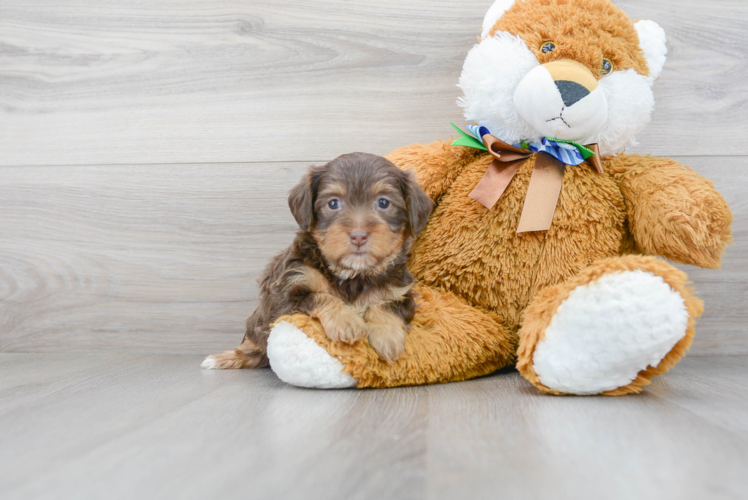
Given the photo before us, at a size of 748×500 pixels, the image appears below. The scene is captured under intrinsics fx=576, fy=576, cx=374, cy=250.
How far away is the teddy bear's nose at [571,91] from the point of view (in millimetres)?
1556

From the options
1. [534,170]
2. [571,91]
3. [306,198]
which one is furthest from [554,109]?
[306,198]

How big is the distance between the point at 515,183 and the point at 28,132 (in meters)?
1.90

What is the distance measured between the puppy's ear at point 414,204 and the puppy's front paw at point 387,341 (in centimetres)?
27

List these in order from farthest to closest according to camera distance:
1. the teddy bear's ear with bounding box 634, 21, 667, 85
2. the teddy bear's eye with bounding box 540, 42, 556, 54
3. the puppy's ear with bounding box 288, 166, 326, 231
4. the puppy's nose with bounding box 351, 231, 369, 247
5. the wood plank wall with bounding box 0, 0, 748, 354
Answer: the wood plank wall with bounding box 0, 0, 748, 354
the teddy bear's ear with bounding box 634, 21, 667, 85
the teddy bear's eye with bounding box 540, 42, 556, 54
the puppy's ear with bounding box 288, 166, 326, 231
the puppy's nose with bounding box 351, 231, 369, 247

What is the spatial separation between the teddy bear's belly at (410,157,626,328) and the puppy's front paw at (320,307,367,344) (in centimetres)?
40

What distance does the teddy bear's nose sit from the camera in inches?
61.2

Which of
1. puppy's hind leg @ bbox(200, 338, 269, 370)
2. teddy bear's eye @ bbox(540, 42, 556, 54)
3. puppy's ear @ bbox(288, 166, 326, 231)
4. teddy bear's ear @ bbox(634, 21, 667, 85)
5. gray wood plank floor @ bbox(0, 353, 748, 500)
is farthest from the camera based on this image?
puppy's hind leg @ bbox(200, 338, 269, 370)

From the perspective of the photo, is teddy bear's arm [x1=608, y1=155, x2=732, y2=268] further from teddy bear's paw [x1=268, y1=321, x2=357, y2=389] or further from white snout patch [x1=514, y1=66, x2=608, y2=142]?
teddy bear's paw [x1=268, y1=321, x2=357, y2=389]

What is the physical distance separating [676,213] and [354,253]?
88 cm

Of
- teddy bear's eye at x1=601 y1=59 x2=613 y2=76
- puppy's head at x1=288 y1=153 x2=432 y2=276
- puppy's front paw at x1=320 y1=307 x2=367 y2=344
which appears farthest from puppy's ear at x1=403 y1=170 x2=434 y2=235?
teddy bear's eye at x1=601 y1=59 x2=613 y2=76

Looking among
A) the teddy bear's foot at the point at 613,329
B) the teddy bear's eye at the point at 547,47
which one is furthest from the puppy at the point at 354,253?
the teddy bear's eye at the point at 547,47

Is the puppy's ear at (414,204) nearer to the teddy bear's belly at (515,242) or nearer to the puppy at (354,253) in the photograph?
the puppy at (354,253)

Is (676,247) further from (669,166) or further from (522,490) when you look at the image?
(522,490)

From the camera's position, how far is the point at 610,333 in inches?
51.3
